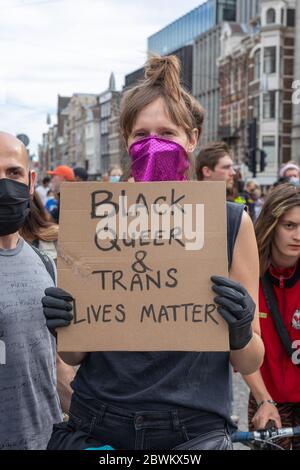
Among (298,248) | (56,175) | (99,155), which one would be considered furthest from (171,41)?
(298,248)

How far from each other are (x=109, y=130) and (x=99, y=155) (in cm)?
658

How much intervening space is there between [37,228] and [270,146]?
43.4 metres

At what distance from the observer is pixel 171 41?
251 feet

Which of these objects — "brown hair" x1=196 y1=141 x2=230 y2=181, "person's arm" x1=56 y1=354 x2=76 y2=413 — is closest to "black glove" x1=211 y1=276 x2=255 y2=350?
"person's arm" x1=56 y1=354 x2=76 y2=413

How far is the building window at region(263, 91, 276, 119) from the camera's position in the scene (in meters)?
46.2

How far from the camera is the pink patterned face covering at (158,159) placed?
2055mm

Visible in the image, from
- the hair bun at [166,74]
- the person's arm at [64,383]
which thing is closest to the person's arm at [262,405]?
the person's arm at [64,383]

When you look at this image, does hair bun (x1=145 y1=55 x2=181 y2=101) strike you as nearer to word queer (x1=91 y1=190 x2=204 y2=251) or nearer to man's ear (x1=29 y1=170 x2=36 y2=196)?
word queer (x1=91 y1=190 x2=204 y2=251)

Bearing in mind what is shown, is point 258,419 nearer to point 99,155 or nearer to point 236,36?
point 236,36

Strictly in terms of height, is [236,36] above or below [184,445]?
above

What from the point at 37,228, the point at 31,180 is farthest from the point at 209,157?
the point at 31,180

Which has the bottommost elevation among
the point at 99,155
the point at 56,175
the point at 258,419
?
the point at 258,419

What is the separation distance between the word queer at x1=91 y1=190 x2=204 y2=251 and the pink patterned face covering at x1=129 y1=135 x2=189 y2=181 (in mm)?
169

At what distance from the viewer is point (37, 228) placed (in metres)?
3.95
